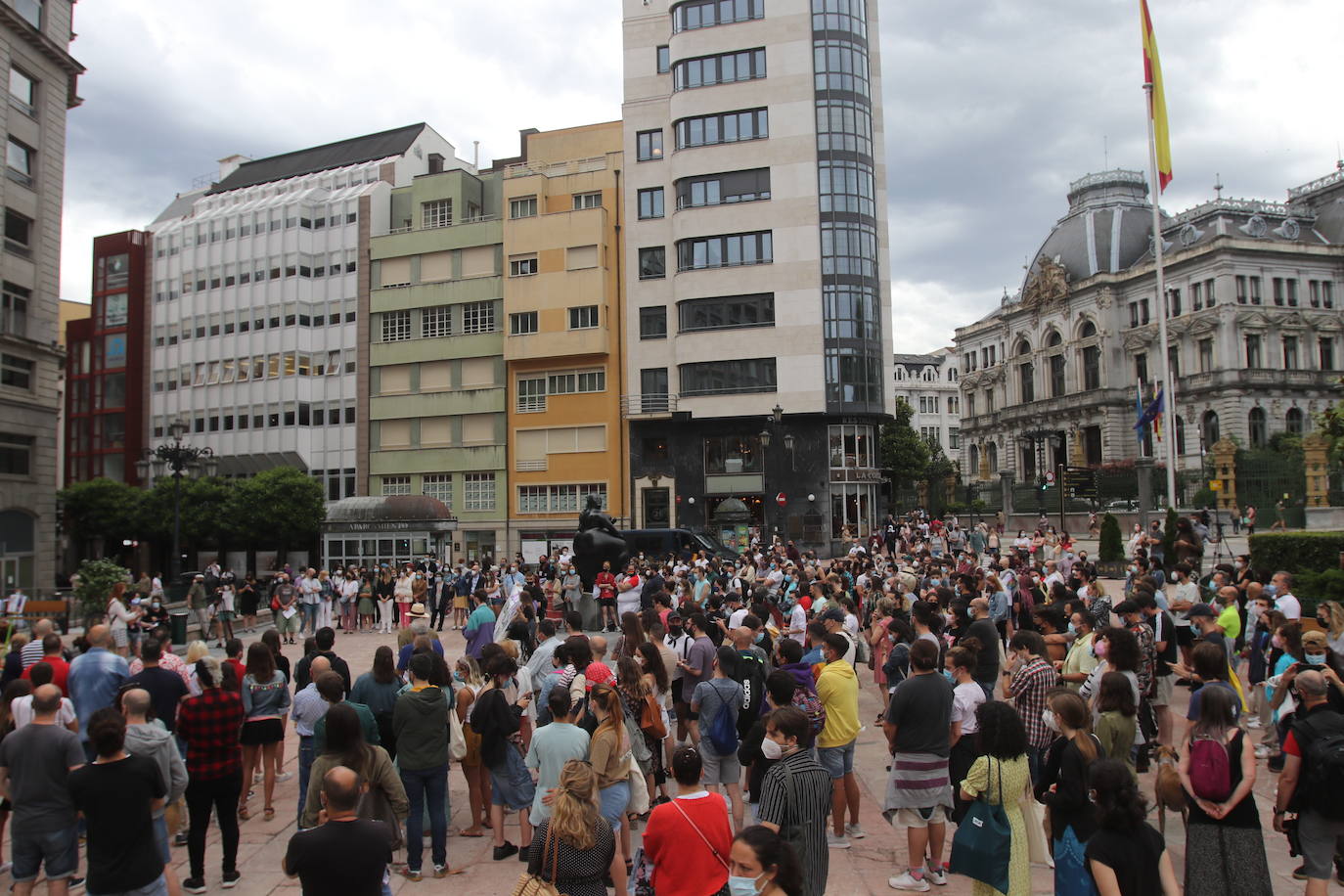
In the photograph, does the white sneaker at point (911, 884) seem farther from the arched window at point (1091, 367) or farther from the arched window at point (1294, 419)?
the arched window at point (1091, 367)

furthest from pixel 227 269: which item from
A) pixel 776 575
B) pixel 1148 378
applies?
pixel 1148 378

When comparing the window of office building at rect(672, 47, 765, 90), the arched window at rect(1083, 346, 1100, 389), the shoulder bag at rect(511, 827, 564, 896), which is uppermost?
the window of office building at rect(672, 47, 765, 90)

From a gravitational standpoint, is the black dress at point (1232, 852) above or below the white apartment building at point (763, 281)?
below

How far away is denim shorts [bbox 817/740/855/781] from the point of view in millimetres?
7922

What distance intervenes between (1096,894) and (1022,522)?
4984 cm

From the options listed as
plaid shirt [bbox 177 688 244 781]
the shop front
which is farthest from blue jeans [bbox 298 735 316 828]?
the shop front

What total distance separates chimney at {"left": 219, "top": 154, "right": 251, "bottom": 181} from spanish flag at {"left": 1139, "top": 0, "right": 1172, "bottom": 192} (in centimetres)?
6637

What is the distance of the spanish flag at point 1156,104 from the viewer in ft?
86.9

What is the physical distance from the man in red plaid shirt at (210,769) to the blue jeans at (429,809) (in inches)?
55.9

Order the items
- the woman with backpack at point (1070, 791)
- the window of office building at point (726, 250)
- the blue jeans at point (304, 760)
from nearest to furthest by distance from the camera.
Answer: the woman with backpack at point (1070, 791) < the blue jeans at point (304, 760) < the window of office building at point (726, 250)

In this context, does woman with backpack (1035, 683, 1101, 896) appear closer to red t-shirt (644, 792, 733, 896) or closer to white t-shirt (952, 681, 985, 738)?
white t-shirt (952, 681, 985, 738)

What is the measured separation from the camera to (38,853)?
6293 millimetres

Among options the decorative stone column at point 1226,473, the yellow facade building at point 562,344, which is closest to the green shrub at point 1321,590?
the decorative stone column at point 1226,473

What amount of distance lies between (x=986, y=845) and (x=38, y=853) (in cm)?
647
